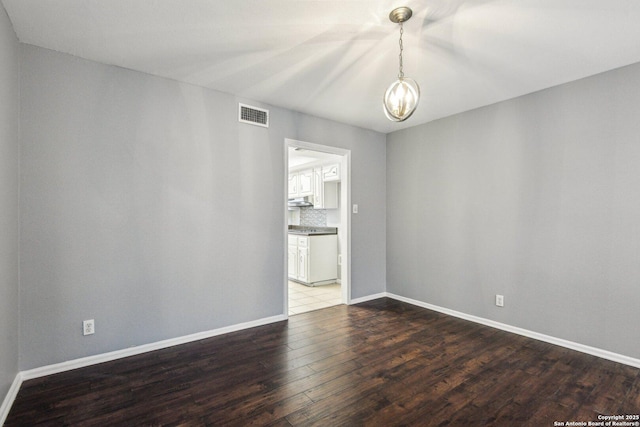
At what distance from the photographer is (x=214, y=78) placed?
2.97m

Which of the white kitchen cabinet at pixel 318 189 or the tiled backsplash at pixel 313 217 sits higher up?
the white kitchen cabinet at pixel 318 189

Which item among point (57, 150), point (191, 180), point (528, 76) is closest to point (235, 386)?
point (191, 180)

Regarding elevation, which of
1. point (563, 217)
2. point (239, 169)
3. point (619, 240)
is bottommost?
point (619, 240)

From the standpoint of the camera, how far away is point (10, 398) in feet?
6.74

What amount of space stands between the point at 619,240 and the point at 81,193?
14.8 ft

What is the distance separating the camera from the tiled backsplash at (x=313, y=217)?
20.9ft

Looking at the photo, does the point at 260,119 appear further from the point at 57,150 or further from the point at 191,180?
the point at 57,150

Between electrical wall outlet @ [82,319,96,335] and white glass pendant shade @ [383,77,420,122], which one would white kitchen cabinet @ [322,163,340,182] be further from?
electrical wall outlet @ [82,319,96,335]

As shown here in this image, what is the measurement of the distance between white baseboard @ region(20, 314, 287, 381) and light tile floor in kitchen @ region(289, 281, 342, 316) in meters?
0.72

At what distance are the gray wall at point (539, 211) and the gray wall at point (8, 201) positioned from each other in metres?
4.10

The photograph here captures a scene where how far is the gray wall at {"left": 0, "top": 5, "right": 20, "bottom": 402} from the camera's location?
1.93m

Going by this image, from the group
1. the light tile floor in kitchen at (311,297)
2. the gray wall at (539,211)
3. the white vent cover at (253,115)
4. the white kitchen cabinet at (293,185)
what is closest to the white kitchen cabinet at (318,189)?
the white kitchen cabinet at (293,185)

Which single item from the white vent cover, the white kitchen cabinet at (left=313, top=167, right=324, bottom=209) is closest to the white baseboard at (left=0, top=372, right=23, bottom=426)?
the white vent cover

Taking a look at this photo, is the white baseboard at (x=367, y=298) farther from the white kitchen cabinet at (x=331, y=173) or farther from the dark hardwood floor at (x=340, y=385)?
the white kitchen cabinet at (x=331, y=173)
